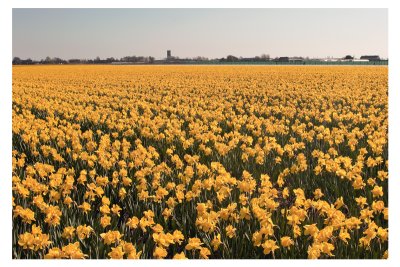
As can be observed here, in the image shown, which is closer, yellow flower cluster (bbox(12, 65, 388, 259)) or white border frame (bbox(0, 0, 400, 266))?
yellow flower cluster (bbox(12, 65, 388, 259))

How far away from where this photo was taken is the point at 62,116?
399 inches

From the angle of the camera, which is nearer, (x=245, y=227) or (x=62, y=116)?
(x=245, y=227)

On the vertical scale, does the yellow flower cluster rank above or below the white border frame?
below
